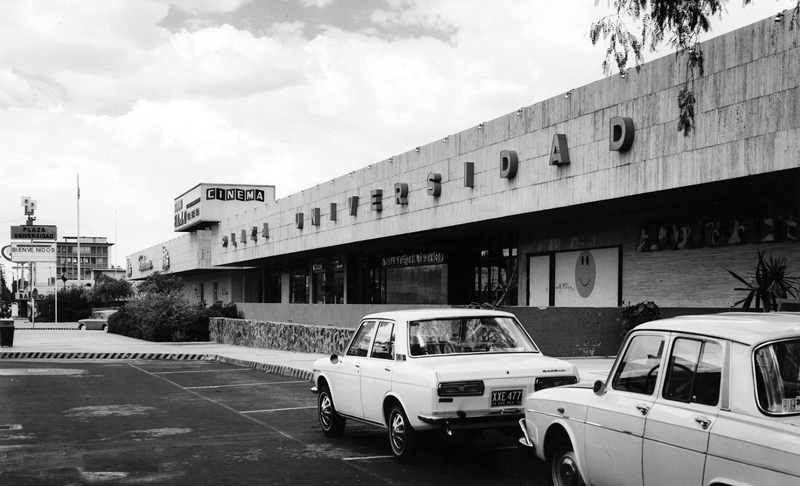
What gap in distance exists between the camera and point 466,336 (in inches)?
385

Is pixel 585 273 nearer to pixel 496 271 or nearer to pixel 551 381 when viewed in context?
pixel 496 271

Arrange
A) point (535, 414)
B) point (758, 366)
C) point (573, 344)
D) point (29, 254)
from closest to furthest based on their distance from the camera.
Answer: point (758, 366) < point (535, 414) < point (573, 344) < point (29, 254)

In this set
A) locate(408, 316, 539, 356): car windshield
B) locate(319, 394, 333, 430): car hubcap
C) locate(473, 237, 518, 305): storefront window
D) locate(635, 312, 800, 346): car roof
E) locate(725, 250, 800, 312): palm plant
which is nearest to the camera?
locate(635, 312, 800, 346): car roof

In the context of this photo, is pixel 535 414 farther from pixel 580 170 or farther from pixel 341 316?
pixel 341 316

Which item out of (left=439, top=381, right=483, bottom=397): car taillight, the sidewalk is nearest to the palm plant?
the sidewalk

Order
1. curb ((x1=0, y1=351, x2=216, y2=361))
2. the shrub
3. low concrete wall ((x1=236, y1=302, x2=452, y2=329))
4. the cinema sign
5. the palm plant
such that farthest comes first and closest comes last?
the shrub → the cinema sign → curb ((x1=0, y1=351, x2=216, y2=361)) → low concrete wall ((x1=236, y1=302, x2=452, y2=329)) → the palm plant

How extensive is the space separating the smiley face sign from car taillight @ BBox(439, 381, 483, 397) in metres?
17.1

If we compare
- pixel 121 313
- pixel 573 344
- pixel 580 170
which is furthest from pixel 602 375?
pixel 121 313

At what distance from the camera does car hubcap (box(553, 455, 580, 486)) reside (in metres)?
7.05

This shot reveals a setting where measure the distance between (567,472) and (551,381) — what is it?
1.82m

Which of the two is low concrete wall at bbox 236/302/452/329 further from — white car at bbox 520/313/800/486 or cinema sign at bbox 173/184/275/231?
cinema sign at bbox 173/184/275/231

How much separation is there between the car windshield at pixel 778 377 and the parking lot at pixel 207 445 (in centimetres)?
357

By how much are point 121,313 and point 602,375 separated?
36900 mm

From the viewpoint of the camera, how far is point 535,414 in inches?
301
